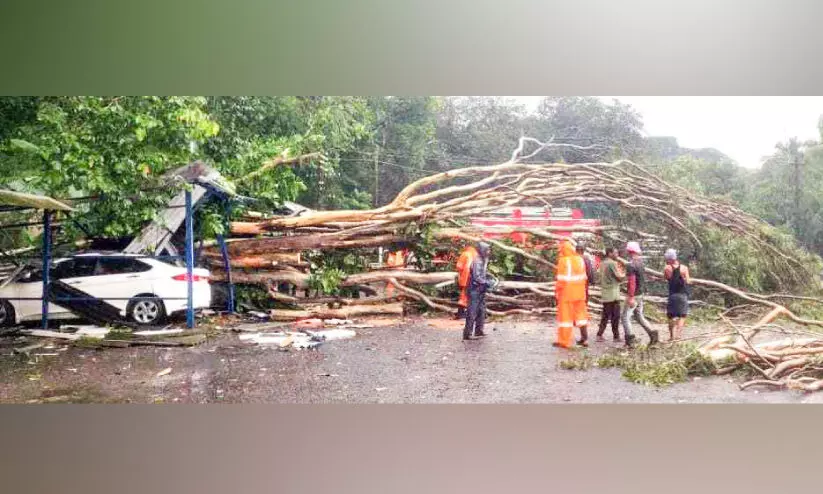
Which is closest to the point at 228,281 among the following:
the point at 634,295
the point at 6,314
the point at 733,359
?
the point at 6,314

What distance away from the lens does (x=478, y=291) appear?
4.51 metres

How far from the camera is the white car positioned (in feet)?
14.8

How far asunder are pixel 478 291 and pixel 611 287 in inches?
34.3

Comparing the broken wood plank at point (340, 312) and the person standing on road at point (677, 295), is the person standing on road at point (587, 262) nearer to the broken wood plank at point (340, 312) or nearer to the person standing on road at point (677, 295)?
the person standing on road at point (677, 295)

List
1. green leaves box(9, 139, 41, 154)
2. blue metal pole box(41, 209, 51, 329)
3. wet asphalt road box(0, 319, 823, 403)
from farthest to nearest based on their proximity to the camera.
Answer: blue metal pole box(41, 209, 51, 329), green leaves box(9, 139, 41, 154), wet asphalt road box(0, 319, 823, 403)

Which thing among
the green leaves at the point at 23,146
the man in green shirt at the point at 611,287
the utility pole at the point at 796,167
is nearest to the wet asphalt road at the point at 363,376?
the man in green shirt at the point at 611,287

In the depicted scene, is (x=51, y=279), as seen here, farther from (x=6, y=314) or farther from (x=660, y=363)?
(x=660, y=363)

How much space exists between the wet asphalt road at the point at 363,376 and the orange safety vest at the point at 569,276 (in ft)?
0.89

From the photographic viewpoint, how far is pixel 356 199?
4559mm

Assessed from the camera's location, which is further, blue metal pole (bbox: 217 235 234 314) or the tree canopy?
blue metal pole (bbox: 217 235 234 314)

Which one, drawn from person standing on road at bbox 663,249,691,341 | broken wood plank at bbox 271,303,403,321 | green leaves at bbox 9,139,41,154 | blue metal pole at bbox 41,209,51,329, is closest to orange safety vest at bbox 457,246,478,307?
broken wood plank at bbox 271,303,403,321

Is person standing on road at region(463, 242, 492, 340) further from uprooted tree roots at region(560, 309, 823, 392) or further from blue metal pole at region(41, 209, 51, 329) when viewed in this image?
blue metal pole at region(41, 209, 51, 329)

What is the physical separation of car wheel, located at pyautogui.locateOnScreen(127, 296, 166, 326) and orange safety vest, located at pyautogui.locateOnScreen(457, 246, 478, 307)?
6.44 ft
